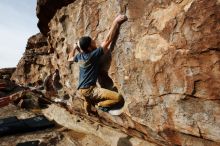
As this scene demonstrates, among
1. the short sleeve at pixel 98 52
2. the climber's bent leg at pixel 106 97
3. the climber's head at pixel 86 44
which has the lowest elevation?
the climber's bent leg at pixel 106 97

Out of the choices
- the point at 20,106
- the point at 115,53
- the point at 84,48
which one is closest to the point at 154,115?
the point at 115,53

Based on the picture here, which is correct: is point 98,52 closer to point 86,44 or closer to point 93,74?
point 86,44

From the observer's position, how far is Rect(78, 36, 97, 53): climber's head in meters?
6.29

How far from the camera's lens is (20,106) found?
9758 millimetres

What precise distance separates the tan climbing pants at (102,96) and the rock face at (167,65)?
0.60 ft

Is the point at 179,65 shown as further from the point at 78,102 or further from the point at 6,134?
the point at 6,134

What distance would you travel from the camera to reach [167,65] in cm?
505

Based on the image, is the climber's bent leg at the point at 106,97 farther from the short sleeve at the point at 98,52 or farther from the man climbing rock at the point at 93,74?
the short sleeve at the point at 98,52

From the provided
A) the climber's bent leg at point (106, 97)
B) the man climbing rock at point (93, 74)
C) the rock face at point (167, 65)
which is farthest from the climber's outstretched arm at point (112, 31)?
the climber's bent leg at point (106, 97)

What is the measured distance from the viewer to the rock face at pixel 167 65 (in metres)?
4.54

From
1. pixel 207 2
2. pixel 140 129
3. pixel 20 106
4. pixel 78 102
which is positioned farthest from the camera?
pixel 20 106

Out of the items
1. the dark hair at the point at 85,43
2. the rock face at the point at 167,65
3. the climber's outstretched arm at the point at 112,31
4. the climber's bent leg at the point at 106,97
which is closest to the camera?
the rock face at the point at 167,65

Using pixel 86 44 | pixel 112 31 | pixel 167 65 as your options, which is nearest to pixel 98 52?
pixel 86 44

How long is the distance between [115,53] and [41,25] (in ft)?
25.2
